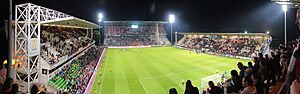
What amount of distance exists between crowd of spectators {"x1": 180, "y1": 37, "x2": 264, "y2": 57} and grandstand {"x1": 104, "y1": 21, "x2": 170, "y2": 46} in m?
17.8

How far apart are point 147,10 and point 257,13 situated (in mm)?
38622

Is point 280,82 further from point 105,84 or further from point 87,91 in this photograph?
point 105,84

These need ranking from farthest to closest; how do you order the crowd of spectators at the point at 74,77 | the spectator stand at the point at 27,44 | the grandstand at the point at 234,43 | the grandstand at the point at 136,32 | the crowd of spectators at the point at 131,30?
1. the crowd of spectators at the point at 131,30
2. the grandstand at the point at 136,32
3. the grandstand at the point at 234,43
4. the crowd of spectators at the point at 74,77
5. the spectator stand at the point at 27,44

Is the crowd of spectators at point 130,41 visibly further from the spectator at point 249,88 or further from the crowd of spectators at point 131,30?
the spectator at point 249,88

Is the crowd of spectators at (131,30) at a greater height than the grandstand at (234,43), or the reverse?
the crowd of spectators at (131,30)

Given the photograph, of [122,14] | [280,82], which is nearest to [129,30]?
[122,14]

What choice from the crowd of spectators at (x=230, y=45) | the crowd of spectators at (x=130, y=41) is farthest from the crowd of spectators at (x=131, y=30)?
the crowd of spectators at (x=230, y=45)

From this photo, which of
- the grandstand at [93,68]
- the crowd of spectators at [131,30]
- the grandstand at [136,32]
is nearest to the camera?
the grandstand at [93,68]

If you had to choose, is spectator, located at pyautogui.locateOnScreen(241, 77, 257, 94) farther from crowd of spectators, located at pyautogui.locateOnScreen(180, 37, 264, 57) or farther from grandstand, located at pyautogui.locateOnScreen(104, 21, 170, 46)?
grandstand, located at pyautogui.locateOnScreen(104, 21, 170, 46)

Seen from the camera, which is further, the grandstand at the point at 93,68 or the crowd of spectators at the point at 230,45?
the crowd of spectators at the point at 230,45

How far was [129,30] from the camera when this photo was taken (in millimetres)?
87062

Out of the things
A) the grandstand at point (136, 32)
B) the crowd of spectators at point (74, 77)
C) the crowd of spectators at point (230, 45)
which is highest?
the grandstand at point (136, 32)

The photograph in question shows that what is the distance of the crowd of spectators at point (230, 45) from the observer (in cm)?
4662

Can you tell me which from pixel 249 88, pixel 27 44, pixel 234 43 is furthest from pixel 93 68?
pixel 234 43
